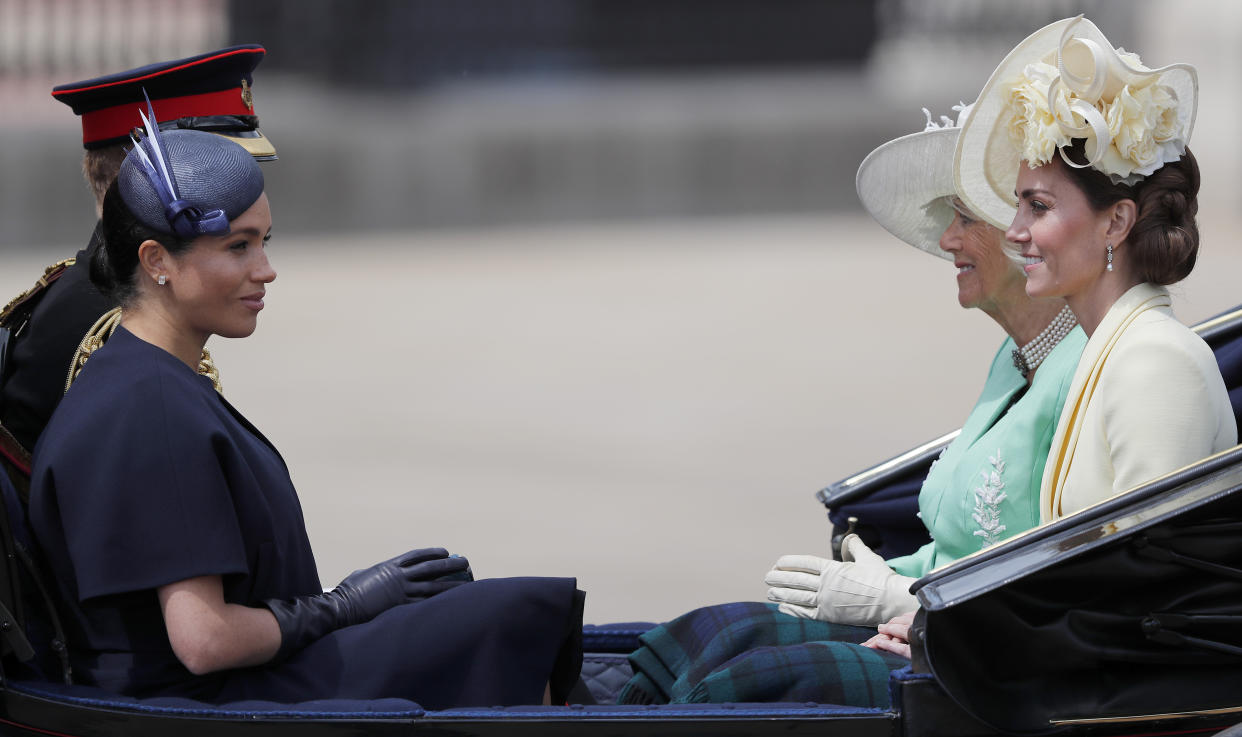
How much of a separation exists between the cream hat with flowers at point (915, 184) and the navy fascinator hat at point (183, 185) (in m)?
1.12

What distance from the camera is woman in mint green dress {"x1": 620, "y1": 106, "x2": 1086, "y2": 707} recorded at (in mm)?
2287

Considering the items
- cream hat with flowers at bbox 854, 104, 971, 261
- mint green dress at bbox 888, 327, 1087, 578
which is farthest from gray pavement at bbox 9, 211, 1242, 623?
mint green dress at bbox 888, 327, 1087, 578

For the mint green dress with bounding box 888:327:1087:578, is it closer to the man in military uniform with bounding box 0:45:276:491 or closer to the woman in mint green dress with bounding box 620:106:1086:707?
the woman in mint green dress with bounding box 620:106:1086:707

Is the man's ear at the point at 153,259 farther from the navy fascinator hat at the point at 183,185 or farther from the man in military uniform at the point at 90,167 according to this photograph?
the man in military uniform at the point at 90,167

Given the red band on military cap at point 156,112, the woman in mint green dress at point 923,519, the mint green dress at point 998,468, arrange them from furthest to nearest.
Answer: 1. the red band on military cap at point 156,112
2. the mint green dress at point 998,468
3. the woman in mint green dress at point 923,519

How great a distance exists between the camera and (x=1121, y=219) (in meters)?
2.23

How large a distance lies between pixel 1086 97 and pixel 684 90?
36.2 feet

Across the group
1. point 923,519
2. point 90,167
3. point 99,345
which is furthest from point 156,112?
point 923,519

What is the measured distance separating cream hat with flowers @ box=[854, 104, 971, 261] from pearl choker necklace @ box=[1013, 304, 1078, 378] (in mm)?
244

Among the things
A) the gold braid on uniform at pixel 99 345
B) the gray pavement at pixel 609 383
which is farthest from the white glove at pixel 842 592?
the gray pavement at pixel 609 383

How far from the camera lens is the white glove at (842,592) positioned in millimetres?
2541

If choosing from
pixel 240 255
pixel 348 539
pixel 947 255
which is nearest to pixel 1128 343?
pixel 947 255

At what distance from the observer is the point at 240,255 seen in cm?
225

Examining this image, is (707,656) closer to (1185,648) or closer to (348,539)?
(1185,648)
